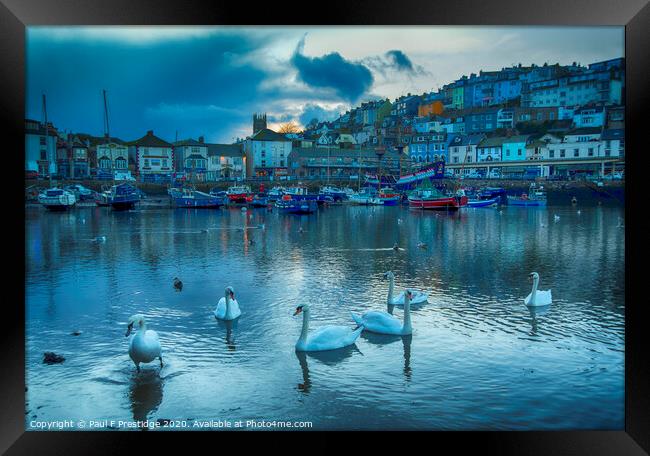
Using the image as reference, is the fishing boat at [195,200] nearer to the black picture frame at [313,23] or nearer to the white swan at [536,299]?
the white swan at [536,299]

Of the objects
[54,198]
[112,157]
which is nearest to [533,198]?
[112,157]

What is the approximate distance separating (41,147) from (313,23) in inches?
545

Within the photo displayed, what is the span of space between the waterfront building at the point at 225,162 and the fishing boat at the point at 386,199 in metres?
9.83

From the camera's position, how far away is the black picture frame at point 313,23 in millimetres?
4352

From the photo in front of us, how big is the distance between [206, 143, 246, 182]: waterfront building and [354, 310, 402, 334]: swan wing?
99.4 ft

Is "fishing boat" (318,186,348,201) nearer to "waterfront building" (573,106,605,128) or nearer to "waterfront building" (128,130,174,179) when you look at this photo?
"waterfront building" (128,130,174,179)

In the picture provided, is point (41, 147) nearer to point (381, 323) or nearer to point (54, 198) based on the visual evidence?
point (381, 323)

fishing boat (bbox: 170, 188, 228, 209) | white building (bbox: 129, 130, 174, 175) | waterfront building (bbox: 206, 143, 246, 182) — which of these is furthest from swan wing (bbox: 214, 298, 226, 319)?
waterfront building (bbox: 206, 143, 246, 182)

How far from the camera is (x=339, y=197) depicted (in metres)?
41.7

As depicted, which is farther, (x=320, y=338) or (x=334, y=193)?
(x=334, y=193)

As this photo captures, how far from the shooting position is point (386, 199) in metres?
39.8

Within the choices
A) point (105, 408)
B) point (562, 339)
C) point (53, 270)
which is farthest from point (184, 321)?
point (53, 270)

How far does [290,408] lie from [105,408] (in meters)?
1.56

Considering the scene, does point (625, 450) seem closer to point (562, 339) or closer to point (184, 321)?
point (562, 339)
